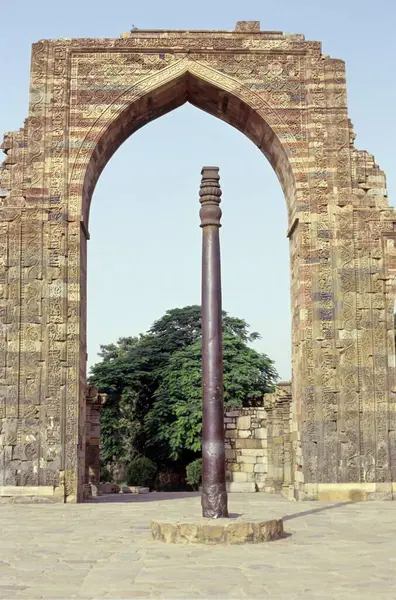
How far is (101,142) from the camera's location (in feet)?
41.7

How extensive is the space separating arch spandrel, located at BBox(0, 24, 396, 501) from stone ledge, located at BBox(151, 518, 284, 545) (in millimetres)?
5005

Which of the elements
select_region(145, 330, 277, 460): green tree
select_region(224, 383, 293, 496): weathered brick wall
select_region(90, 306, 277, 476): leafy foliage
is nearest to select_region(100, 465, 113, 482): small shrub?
select_region(90, 306, 277, 476): leafy foliage

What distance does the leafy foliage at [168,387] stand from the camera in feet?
79.3

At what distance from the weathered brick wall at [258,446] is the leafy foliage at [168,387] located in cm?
698

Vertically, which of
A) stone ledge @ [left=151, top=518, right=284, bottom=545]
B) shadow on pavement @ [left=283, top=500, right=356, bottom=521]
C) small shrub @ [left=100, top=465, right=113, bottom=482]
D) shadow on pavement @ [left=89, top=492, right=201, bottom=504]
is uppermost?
stone ledge @ [left=151, top=518, right=284, bottom=545]

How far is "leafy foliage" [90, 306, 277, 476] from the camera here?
24.2 meters

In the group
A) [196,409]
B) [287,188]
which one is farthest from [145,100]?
[196,409]

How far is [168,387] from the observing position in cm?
2523

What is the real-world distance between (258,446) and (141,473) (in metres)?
7.55

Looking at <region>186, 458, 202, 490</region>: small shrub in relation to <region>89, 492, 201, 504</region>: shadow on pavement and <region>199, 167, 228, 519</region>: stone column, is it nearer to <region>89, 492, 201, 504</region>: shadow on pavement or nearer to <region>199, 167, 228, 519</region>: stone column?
<region>89, 492, 201, 504</region>: shadow on pavement

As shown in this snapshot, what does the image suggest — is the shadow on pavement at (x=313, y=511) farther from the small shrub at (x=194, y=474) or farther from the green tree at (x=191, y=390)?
the green tree at (x=191, y=390)

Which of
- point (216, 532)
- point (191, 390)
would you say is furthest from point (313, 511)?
point (191, 390)

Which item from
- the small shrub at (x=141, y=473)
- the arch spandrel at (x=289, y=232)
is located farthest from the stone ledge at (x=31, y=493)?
the small shrub at (x=141, y=473)

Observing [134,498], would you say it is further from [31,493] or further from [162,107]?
[162,107]
